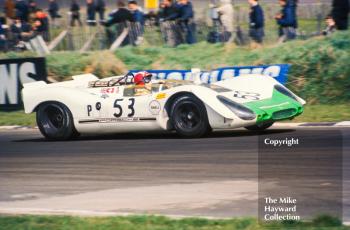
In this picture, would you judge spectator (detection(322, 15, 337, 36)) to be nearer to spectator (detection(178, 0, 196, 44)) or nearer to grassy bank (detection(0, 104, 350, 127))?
grassy bank (detection(0, 104, 350, 127))

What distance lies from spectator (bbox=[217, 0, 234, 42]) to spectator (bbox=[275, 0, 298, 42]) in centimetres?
122

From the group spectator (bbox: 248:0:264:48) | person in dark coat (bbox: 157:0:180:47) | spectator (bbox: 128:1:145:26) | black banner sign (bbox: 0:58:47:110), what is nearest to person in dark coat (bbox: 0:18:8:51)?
black banner sign (bbox: 0:58:47:110)

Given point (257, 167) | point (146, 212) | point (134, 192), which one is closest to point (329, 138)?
point (257, 167)

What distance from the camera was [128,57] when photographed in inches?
771

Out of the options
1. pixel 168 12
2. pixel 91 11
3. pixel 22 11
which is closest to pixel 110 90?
pixel 168 12

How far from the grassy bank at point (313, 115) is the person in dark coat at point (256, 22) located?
2493 millimetres

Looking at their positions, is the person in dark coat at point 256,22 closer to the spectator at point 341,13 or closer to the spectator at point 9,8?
the spectator at point 341,13

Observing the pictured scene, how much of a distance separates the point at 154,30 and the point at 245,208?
41.1ft

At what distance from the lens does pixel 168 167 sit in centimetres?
1082

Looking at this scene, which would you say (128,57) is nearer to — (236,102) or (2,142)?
(2,142)

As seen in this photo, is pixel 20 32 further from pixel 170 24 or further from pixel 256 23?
pixel 256 23

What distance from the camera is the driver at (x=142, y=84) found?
45.3 ft

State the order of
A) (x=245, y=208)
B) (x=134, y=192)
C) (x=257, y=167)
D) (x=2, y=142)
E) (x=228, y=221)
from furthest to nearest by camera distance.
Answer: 1. (x=2, y=142)
2. (x=257, y=167)
3. (x=134, y=192)
4. (x=245, y=208)
5. (x=228, y=221)

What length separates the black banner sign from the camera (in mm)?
18859
